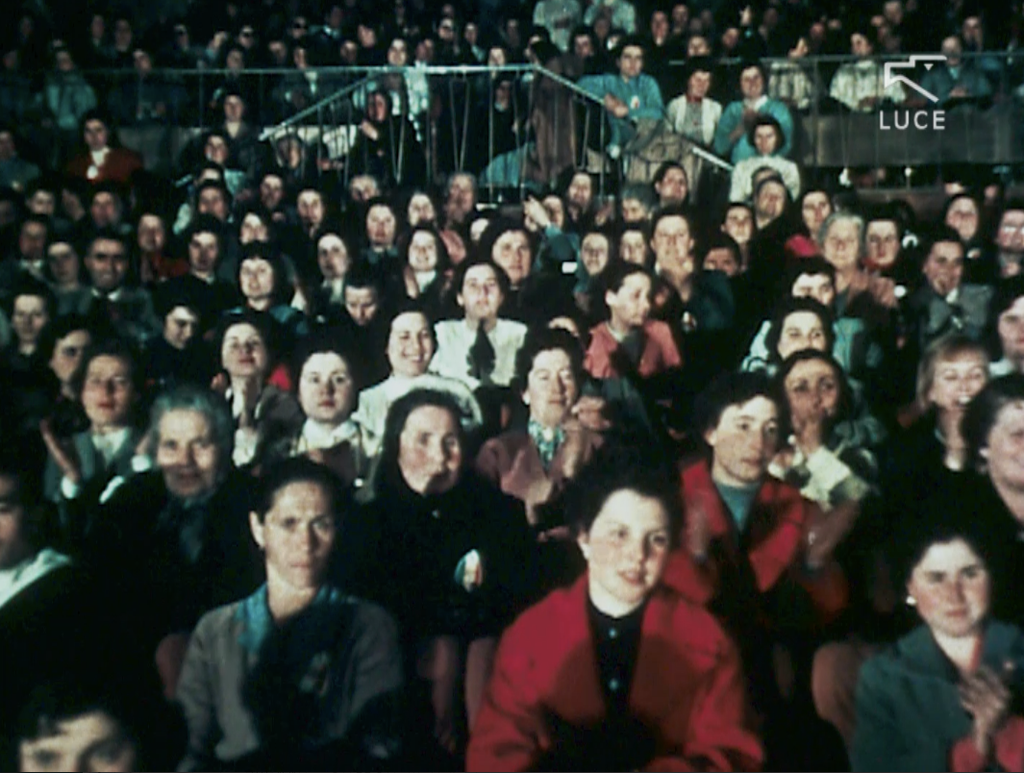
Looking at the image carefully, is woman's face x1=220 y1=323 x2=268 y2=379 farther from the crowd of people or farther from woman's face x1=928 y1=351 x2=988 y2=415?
woman's face x1=928 y1=351 x2=988 y2=415

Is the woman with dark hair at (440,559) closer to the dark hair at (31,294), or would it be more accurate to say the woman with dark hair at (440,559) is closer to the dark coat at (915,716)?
the dark coat at (915,716)

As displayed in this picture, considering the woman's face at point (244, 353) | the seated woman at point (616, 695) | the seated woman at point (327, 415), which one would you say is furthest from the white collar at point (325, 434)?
the seated woman at point (616, 695)

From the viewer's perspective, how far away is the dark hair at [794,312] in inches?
181

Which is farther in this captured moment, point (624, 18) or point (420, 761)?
point (624, 18)

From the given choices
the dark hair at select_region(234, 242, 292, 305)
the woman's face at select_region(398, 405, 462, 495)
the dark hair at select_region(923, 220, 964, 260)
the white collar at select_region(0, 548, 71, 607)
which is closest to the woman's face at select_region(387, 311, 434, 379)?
the woman's face at select_region(398, 405, 462, 495)

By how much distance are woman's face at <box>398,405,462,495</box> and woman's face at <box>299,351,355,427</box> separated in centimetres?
45

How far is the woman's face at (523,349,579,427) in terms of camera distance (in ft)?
14.4

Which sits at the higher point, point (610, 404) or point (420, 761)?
point (610, 404)

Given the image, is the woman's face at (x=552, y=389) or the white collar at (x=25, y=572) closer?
the white collar at (x=25, y=572)

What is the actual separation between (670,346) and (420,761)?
214 centimetres

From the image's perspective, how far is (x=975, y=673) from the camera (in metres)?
3.35

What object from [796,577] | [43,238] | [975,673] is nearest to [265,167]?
[43,238]

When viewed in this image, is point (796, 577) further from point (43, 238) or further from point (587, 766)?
point (43, 238)

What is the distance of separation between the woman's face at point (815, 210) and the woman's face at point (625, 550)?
2628 mm
